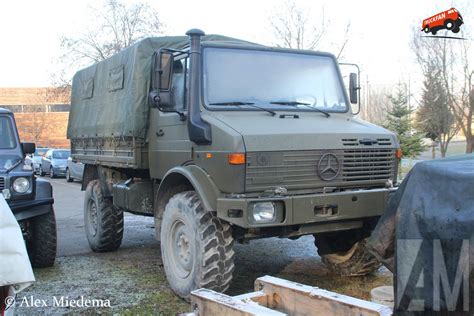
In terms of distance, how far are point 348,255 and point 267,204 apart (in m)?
1.77

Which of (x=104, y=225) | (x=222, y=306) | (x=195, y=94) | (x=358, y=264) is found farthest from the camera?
(x=104, y=225)

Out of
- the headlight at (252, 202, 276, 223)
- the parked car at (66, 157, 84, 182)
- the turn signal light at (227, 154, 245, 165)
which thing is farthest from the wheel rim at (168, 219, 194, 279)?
the parked car at (66, 157, 84, 182)

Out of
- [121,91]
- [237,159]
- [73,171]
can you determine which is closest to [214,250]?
[237,159]

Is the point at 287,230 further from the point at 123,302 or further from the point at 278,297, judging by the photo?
the point at 123,302

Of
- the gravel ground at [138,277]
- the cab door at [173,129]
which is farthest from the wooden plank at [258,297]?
the cab door at [173,129]

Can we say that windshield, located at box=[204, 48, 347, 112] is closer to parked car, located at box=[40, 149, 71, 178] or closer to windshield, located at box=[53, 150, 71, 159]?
parked car, located at box=[40, 149, 71, 178]

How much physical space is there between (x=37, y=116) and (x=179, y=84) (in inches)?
2066

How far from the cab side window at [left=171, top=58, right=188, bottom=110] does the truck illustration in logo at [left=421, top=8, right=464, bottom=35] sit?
71.0ft

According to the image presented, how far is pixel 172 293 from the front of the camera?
17.2 ft

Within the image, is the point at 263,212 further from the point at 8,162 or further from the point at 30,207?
the point at 8,162

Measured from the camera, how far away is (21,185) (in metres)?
5.89

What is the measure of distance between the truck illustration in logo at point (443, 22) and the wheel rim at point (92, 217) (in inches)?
825

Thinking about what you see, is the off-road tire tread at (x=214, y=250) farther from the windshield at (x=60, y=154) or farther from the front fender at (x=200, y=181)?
the windshield at (x=60, y=154)

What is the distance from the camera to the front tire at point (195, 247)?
Answer: 179 inches
